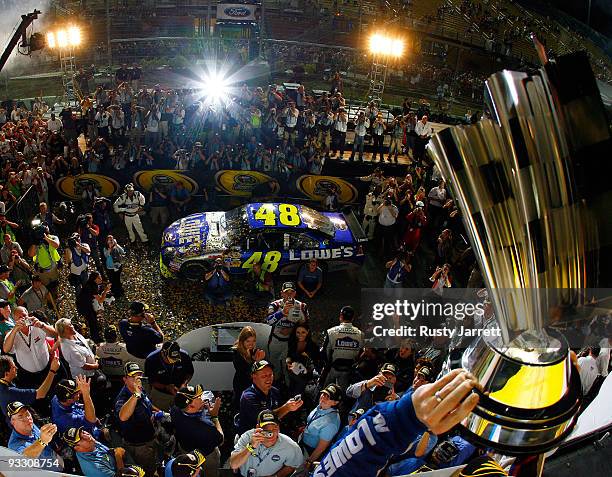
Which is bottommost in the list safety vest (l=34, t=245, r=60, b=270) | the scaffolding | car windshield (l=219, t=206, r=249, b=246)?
safety vest (l=34, t=245, r=60, b=270)

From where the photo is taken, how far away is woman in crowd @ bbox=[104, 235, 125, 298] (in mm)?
9742

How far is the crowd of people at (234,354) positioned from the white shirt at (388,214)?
0.07 ft

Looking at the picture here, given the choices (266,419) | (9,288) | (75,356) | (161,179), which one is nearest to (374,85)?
(161,179)

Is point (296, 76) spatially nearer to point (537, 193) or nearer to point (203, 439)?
point (203, 439)

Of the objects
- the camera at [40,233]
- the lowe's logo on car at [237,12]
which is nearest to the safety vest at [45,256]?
the camera at [40,233]

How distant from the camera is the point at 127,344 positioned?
7344mm

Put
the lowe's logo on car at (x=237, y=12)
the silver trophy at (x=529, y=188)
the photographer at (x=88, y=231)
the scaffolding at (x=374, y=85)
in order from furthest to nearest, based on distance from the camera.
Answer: the lowe's logo on car at (x=237, y=12)
the scaffolding at (x=374, y=85)
the photographer at (x=88, y=231)
the silver trophy at (x=529, y=188)

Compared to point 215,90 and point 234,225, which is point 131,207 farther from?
point 215,90

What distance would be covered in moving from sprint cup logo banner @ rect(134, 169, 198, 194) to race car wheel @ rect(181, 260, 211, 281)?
2.94 m

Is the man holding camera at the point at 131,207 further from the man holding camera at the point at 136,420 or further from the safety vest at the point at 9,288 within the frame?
the man holding camera at the point at 136,420

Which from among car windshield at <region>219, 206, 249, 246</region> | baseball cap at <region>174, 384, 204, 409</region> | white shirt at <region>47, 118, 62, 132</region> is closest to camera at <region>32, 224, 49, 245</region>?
car windshield at <region>219, 206, 249, 246</region>

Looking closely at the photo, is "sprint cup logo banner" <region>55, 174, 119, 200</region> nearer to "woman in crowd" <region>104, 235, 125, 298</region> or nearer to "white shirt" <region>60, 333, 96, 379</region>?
"woman in crowd" <region>104, 235, 125, 298</region>

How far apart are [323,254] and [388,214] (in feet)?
5.26

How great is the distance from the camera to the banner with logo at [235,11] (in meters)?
23.7
